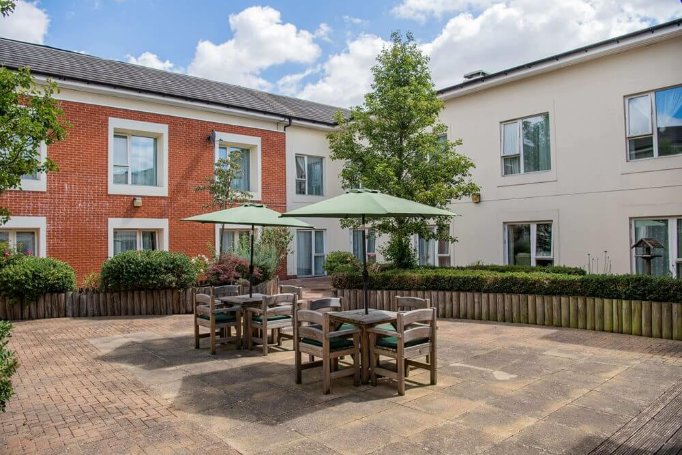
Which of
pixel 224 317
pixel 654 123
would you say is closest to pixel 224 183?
pixel 224 317

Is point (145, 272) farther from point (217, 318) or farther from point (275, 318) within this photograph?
point (275, 318)

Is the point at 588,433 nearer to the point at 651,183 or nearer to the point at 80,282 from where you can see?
the point at 651,183

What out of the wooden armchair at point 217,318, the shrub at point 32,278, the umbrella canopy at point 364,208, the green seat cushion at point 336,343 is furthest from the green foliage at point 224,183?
the green seat cushion at point 336,343

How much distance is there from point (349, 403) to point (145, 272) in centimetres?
820

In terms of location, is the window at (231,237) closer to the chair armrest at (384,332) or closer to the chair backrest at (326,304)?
the chair backrest at (326,304)

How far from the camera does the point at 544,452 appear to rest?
13.2ft

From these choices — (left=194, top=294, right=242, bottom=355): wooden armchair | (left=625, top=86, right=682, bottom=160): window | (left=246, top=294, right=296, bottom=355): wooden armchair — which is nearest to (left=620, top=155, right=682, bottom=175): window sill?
(left=625, top=86, right=682, bottom=160): window

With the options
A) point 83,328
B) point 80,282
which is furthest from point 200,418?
point 80,282

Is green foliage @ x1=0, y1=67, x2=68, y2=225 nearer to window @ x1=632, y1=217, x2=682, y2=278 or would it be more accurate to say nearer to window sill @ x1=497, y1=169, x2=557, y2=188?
window sill @ x1=497, y1=169, x2=557, y2=188

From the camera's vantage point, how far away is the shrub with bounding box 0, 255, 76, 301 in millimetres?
10641

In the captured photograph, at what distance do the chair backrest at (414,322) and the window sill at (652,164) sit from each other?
28.2 ft

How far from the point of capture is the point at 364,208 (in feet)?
19.6

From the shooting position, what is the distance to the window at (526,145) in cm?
1366

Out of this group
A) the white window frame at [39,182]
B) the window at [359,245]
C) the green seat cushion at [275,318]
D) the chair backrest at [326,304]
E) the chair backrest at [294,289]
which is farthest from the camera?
the window at [359,245]
